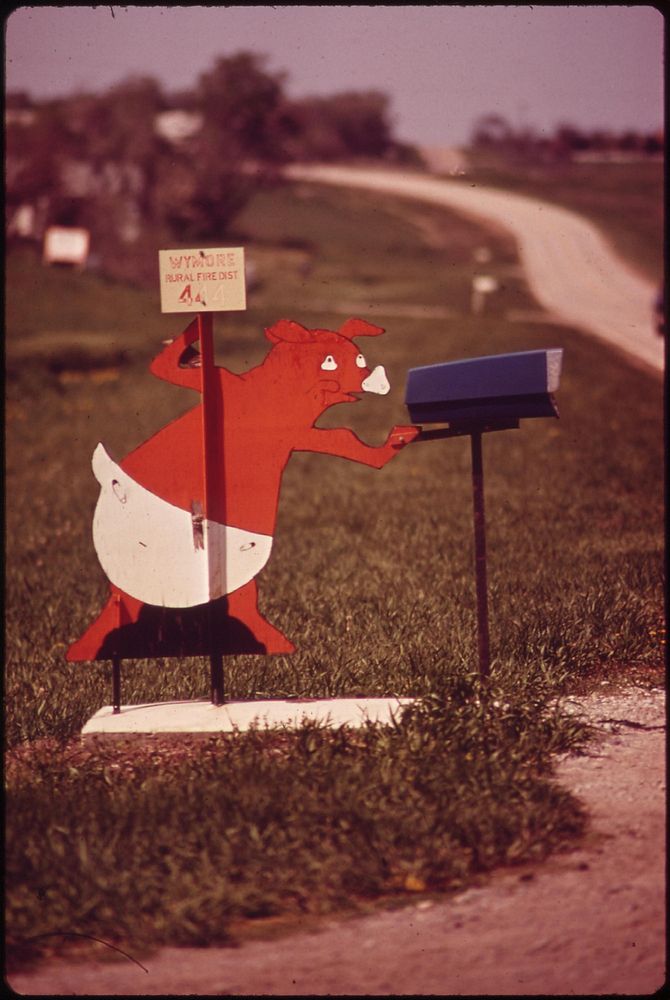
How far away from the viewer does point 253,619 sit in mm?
5680

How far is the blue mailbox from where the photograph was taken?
5238 millimetres

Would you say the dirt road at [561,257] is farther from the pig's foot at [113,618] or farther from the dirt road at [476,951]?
the dirt road at [476,951]

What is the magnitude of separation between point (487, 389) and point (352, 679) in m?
1.53

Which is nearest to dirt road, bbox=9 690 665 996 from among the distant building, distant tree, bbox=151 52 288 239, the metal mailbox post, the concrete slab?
the concrete slab

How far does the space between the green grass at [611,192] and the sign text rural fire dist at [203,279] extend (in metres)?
25.5

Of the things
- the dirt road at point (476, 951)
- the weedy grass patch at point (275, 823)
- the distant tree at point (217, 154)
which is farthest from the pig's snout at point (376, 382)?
the distant tree at point (217, 154)

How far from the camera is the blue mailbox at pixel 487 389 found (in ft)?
17.2

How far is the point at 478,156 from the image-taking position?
62.3 metres

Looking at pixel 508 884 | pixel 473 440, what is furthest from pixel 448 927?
pixel 473 440

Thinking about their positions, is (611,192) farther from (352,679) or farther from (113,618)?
(113,618)

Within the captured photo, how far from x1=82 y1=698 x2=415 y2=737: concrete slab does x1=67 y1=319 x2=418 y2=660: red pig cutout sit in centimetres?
26

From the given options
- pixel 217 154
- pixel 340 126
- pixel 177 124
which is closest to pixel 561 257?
pixel 217 154

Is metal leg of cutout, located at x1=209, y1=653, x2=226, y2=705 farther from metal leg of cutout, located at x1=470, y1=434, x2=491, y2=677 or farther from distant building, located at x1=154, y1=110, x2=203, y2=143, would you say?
distant building, located at x1=154, y1=110, x2=203, y2=143

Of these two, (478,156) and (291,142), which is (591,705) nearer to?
(291,142)
